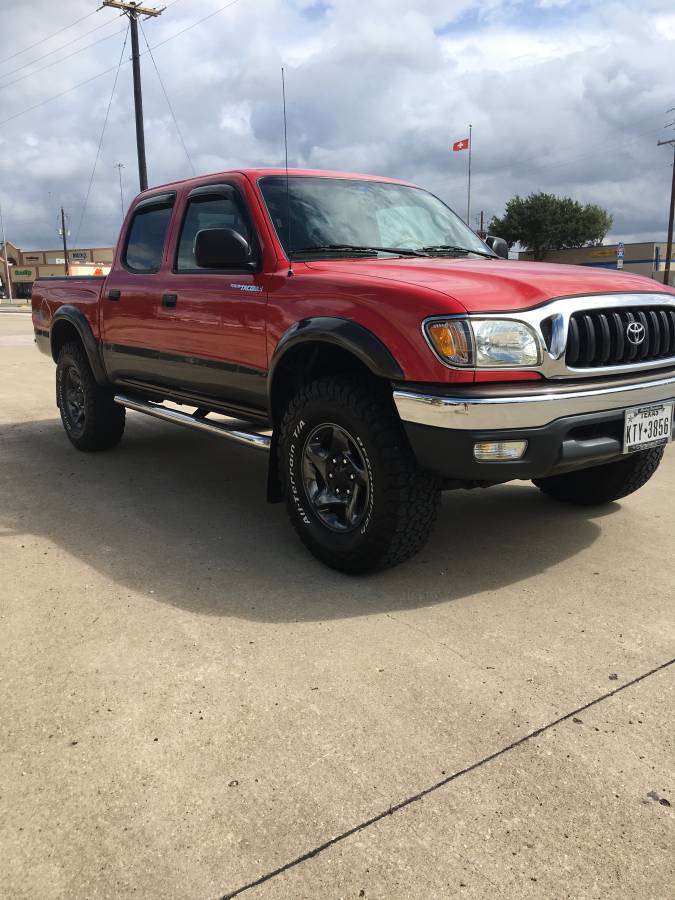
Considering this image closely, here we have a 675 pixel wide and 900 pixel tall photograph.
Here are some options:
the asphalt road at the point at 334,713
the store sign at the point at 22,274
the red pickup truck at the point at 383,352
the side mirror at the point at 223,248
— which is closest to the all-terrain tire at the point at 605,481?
the red pickup truck at the point at 383,352

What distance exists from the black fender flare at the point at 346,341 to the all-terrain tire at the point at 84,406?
266 centimetres

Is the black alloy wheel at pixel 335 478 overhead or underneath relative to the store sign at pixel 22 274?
underneath

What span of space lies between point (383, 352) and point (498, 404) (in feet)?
1.67

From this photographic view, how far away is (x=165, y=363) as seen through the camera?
4.77m

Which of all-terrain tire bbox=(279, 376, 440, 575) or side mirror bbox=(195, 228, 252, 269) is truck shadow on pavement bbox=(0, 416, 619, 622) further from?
side mirror bbox=(195, 228, 252, 269)

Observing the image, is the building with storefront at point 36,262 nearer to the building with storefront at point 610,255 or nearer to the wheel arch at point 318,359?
the building with storefront at point 610,255

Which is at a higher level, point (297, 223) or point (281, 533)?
point (297, 223)

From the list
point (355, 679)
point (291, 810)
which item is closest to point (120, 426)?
point (355, 679)

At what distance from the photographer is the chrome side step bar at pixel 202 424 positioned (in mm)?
3969

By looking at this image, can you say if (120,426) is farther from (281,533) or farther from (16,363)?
(16,363)

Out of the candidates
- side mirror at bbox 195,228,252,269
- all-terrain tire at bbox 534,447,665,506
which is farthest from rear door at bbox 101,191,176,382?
all-terrain tire at bbox 534,447,665,506

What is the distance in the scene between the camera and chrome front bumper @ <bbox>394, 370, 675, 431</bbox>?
9.59ft

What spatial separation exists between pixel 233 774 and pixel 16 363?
1138 cm

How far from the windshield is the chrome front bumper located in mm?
1278
